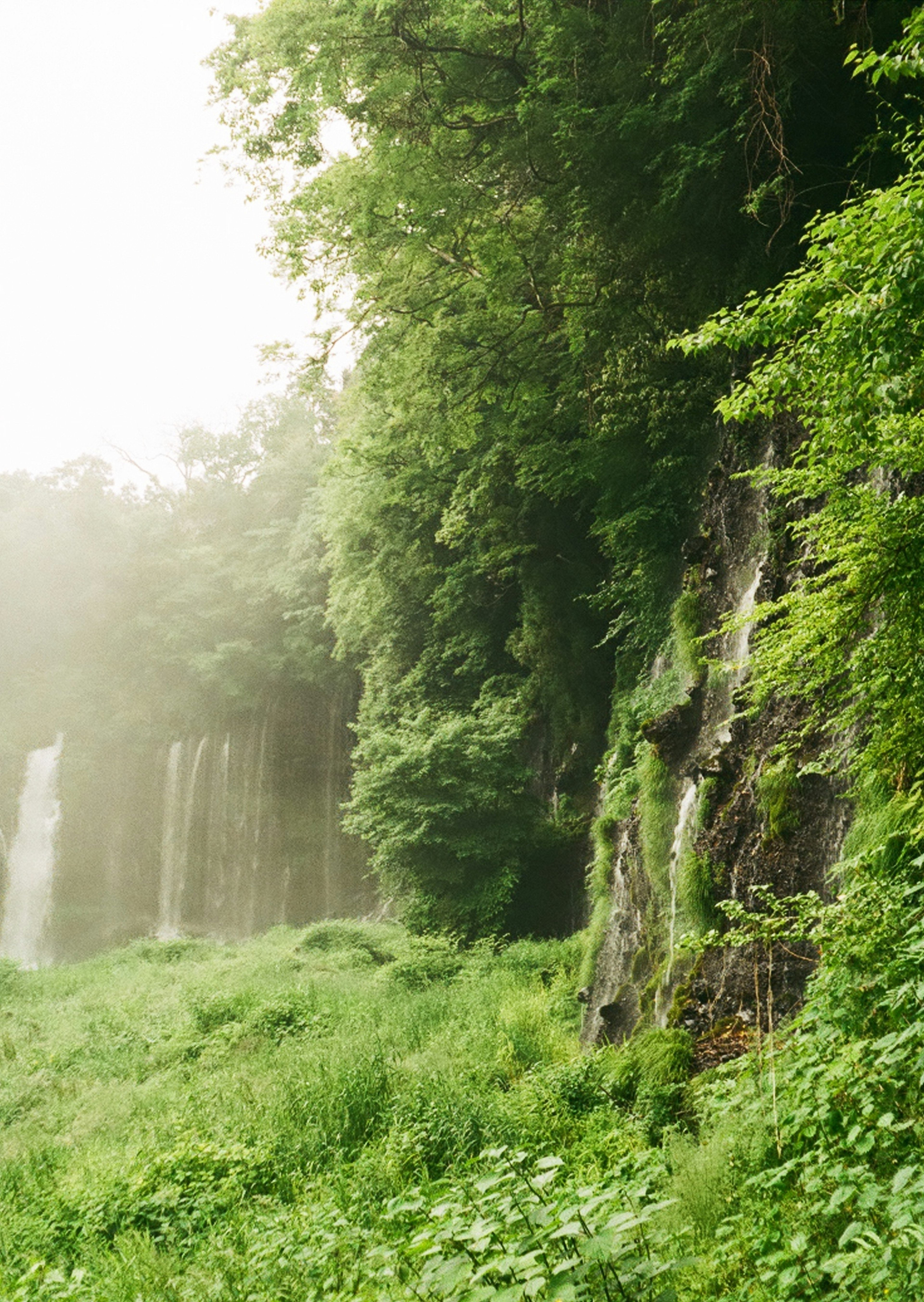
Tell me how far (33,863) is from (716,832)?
991 inches

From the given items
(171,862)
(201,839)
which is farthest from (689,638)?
(171,862)

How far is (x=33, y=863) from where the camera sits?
25.5 metres

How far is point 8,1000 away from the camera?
1295cm

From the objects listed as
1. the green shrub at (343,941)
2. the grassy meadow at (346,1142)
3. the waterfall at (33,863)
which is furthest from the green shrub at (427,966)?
the waterfall at (33,863)

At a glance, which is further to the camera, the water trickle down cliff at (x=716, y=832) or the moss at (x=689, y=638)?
the moss at (x=689, y=638)

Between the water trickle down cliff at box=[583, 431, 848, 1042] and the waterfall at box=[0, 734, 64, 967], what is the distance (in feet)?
68.0

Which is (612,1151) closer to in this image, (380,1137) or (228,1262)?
(380,1137)

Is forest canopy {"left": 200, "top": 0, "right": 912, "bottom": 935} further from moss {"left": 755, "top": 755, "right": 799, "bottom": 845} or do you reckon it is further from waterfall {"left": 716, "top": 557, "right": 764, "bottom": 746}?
moss {"left": 755, "top": 755, "right": 799, "bottom": 845}

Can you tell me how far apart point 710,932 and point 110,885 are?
2586cm

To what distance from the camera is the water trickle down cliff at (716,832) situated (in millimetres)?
5203

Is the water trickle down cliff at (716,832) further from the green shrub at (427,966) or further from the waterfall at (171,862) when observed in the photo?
the waterfall at (171,862)

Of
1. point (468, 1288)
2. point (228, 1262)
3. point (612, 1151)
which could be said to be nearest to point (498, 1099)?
point (612, 1151)

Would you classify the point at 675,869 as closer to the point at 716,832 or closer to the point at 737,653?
the point at 716,832

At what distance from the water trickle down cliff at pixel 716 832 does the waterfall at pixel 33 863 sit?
2074 cm
